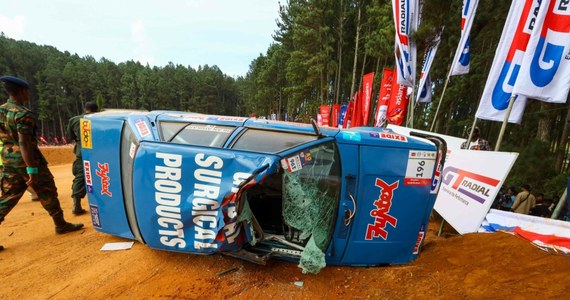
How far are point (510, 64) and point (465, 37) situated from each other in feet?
7.38

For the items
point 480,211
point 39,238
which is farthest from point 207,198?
point 480,211

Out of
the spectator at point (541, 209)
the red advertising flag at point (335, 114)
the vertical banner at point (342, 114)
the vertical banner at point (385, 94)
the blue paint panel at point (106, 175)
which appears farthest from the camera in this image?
the red advertising flag at point (335, 114)

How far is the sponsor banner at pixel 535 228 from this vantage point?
99.1 inches

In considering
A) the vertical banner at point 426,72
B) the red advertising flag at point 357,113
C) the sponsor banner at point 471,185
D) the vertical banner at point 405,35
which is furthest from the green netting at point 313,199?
the red advertising flag at point 357,113

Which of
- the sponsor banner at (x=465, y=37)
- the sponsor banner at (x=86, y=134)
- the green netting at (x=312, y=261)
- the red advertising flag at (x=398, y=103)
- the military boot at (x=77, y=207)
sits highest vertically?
the sponsor banner at (x=465, y=37)

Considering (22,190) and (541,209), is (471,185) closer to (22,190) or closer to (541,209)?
(541,209)

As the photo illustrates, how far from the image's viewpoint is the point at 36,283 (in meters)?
2.42

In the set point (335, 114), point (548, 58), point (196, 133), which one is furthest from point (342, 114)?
point (196, 133)

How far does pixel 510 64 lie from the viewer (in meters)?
3.70

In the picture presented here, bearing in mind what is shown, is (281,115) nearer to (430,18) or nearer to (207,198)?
(430,18)

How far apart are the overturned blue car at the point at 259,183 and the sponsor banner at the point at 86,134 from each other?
2 centimetres

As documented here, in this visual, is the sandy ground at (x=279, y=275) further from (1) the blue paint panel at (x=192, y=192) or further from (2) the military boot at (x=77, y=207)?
(2) the military boot at (x=77, y=207)

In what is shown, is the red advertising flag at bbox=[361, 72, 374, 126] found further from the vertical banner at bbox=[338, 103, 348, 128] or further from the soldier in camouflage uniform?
the soldier in camouflage uniform

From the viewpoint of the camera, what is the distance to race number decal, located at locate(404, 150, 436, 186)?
98.4 inches
